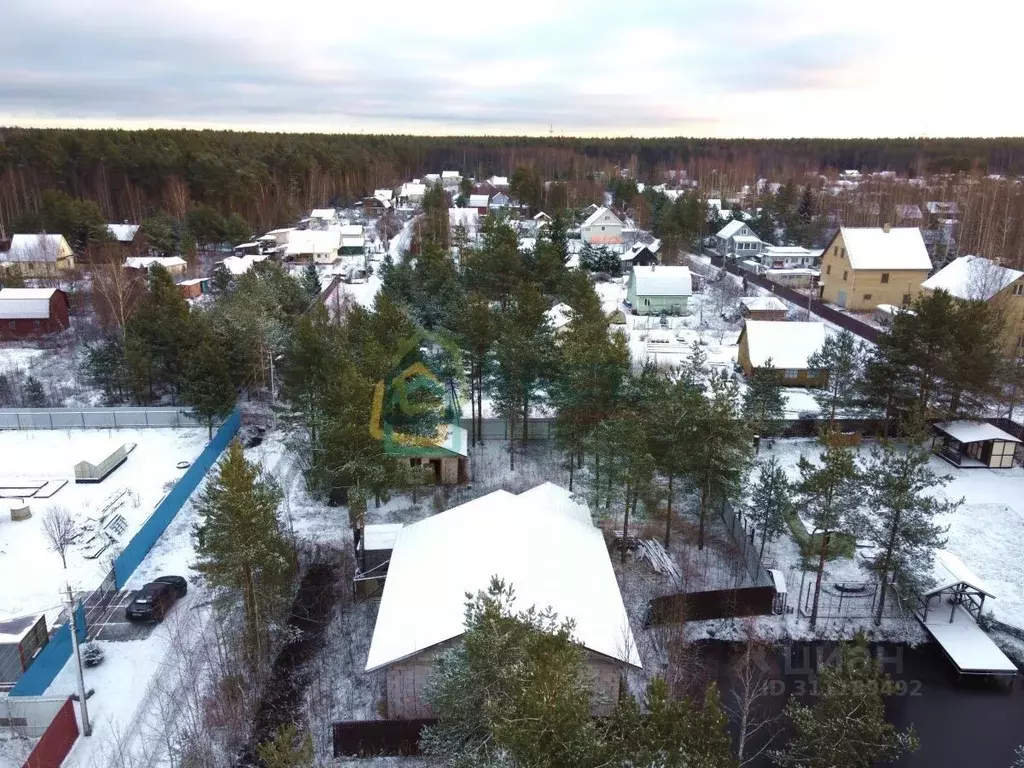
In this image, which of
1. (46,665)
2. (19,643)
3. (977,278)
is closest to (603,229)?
(977,278)

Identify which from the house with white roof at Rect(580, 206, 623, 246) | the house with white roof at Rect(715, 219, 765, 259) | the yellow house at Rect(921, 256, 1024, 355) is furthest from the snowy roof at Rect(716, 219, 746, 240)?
the yellow house at Rect(921, 256, 1024, 355)

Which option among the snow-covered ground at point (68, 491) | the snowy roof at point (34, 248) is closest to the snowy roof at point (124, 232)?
the snowy roof at point (34, 248)

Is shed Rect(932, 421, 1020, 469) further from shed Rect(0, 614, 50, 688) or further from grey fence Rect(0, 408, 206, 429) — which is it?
grey fence Rect(0, 408, 206, 429)

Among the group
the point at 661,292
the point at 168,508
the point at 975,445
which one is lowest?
the point at 168,508

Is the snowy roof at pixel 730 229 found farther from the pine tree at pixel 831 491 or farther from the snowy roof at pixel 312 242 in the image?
the pine tree at pixel 831 491

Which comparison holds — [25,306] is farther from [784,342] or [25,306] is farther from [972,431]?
[972,431]

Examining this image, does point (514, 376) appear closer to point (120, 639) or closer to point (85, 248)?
point (120, 639)
